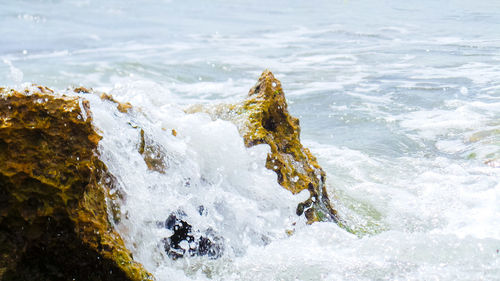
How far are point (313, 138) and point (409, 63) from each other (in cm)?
708

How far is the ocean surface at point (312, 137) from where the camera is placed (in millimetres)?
2984

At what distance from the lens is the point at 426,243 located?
3309 mm

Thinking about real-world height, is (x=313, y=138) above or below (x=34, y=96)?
below

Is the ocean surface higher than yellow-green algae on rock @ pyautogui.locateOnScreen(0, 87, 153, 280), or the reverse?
yellow-green algae on rock @ pyautogui.locateOnScreen(0, 87, 153, 280)

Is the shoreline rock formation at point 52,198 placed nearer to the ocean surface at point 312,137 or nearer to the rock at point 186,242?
the ocean surface at point 312,137

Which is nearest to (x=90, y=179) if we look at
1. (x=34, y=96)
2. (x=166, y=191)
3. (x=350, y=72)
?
(x=34, y=96)

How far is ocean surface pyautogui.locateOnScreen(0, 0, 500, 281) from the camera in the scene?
2984 millimetres

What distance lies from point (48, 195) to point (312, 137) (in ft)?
18.4

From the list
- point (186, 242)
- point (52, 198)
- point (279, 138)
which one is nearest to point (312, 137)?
point (279, 138)

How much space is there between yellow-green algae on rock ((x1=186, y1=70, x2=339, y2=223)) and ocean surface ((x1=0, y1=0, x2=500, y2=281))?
107mm

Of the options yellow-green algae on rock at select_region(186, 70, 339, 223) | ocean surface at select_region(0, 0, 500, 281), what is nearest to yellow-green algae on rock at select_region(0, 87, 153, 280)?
ocean surface at select_region(0, 0, 500, 281)

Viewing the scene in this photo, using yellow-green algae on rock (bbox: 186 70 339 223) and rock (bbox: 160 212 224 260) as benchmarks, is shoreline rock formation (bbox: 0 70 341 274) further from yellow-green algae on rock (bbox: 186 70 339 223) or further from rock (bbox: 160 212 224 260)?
yellow-green algae on rock (bbox: 186 70 339 223)

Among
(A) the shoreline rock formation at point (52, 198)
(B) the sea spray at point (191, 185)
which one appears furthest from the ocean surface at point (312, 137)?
(A) the shoreline rock formation at point (52, 198)

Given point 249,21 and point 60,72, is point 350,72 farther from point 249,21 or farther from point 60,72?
point 249,21
